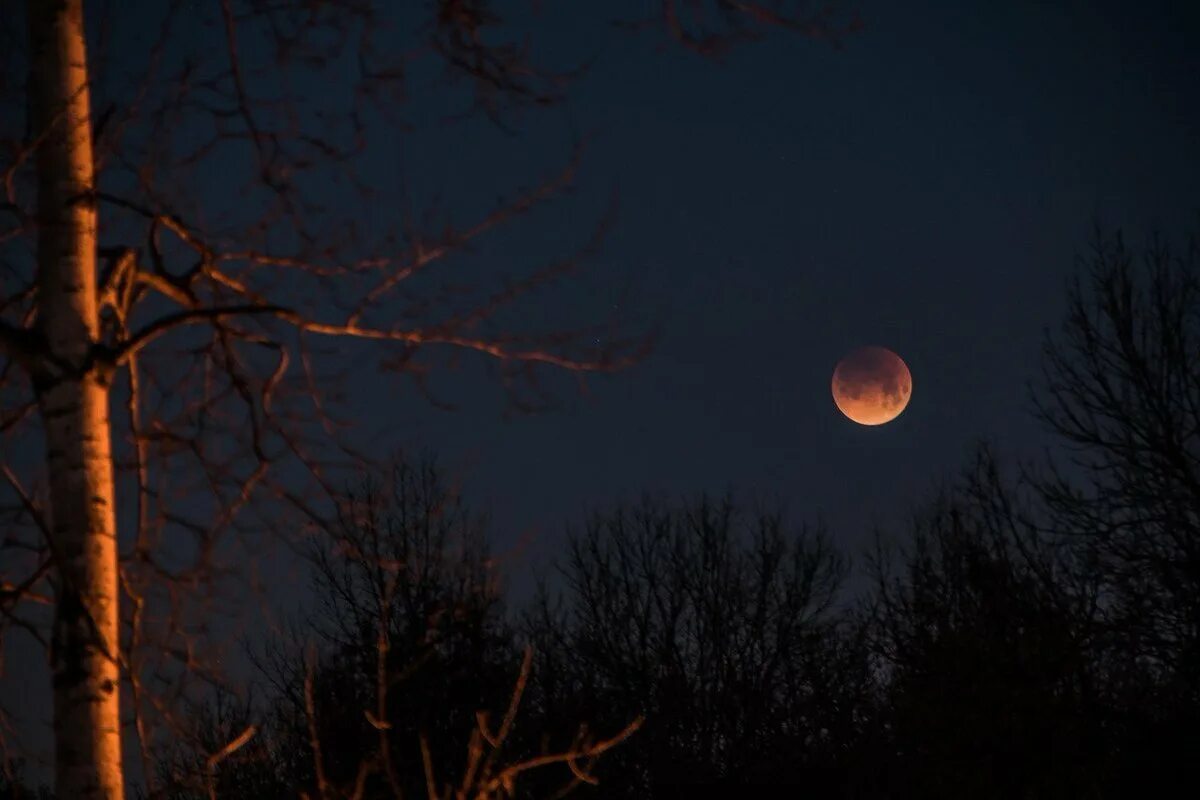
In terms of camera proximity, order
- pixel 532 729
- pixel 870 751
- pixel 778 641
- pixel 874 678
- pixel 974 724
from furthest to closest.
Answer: pixel 778 641, pixel 874 678, pixel 870 751, pixel 532 729, pixel 974 724

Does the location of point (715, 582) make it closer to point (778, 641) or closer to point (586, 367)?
point (778, 641)

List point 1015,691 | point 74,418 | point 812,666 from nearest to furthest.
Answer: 1. point 74,418
2. point 1015,691
3. point 812,666

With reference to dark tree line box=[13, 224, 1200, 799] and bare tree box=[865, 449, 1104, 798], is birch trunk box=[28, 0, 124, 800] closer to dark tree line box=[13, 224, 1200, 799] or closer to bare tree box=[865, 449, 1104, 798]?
dark tree line box=[13, 224, 1200, 799]

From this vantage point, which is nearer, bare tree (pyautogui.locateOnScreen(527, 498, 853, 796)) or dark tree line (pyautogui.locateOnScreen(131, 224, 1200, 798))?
dark tree line (pyautogui.locateOnScreen(131, 224, 1200, 798))

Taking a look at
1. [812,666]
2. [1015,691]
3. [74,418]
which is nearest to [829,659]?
[812,666]

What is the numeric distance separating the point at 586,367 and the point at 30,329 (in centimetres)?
142

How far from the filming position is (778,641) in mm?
33594

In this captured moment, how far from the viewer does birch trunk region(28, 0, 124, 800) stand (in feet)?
9.60

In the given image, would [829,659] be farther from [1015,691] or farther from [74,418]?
[74,418]

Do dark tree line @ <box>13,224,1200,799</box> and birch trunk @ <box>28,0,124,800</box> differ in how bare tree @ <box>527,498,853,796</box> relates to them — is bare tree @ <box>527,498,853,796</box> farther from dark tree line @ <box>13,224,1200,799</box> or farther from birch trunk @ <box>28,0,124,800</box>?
birch trunk @ <box>28,0,124,800</box>

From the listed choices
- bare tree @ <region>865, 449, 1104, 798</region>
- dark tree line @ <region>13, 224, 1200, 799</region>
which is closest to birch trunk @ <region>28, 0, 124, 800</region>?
dark tree line @ <region>13, 224, 1200, 799</region>

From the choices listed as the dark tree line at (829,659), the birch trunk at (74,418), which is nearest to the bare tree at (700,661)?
the dark tree line at (829,659)

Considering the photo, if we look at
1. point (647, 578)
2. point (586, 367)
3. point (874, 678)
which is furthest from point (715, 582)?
point (586, 367)

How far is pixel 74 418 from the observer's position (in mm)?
3029
